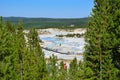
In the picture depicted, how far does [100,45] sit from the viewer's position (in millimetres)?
29703

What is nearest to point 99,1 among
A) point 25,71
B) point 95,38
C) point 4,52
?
point 95,38

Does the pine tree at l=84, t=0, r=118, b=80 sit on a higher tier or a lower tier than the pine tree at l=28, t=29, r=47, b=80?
higher

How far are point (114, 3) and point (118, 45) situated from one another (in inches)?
160

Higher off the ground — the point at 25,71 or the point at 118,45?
the point at 118,45

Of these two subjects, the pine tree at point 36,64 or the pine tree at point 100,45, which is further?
the pine tree at point 36,64

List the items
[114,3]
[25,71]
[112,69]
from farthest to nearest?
[25,71], [114,3], [112,69]

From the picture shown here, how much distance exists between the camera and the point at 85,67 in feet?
99.1

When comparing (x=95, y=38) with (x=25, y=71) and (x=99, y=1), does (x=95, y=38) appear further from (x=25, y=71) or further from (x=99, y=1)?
(x=25, y=71)

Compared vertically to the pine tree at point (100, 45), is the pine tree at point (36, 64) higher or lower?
lower

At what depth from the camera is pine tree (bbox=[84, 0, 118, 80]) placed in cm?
2912

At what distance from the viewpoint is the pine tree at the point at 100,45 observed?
2912 centimetres

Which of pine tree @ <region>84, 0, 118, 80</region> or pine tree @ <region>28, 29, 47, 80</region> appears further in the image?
pine tree @ <region>28, 29, 47, 80</region>

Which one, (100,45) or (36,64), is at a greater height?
(100,45)

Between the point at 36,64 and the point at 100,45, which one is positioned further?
the point at 36,64
